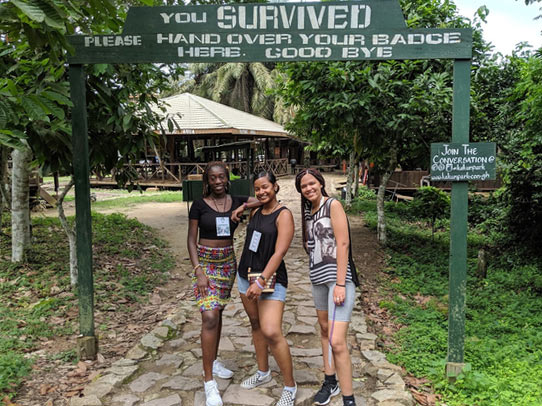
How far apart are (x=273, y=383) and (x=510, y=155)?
765 centimetres

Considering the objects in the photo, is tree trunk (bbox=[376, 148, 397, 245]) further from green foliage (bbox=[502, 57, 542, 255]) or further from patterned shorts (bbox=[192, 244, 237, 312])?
patterned shorts (bbox=[192, 244, 237, 312])

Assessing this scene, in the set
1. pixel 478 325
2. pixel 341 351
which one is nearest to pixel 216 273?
pixel 341 351

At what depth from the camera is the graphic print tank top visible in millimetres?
2992

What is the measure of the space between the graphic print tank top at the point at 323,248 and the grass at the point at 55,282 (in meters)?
2.54

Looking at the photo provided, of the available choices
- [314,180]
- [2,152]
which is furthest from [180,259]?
[314,180]

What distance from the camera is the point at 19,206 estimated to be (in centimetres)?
665

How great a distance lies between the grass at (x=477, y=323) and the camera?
3.42 meters

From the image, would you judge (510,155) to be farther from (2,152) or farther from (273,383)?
(2,152)

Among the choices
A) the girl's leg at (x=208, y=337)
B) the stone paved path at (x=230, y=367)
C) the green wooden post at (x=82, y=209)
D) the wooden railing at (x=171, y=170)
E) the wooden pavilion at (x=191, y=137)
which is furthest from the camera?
the wooden railing at (x=171, y=170)

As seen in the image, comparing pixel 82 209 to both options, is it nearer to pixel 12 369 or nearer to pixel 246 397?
pixel 12 369

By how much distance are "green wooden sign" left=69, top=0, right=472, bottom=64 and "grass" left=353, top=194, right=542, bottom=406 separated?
2.58 metres

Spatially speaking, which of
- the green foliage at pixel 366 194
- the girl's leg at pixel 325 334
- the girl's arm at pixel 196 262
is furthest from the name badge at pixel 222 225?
the green foliage at pixel 366 194

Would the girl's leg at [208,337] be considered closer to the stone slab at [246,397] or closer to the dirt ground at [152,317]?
the stone slab at [246,397]

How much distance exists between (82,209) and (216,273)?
1.45 m
